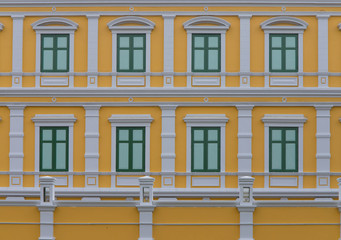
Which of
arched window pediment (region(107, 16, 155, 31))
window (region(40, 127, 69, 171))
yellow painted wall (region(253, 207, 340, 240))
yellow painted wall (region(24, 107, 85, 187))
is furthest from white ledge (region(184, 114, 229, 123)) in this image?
yellow painted wall (region(253, 207, 340, 240))

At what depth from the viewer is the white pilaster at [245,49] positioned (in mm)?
23766

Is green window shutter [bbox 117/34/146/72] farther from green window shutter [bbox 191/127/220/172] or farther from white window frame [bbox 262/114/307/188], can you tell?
white window frame [bbox 262/114/307/188]

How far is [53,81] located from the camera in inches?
942

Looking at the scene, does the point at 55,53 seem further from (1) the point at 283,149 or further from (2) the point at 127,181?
(1) the point at 283,149

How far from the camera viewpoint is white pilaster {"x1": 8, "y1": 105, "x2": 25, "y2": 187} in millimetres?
23641

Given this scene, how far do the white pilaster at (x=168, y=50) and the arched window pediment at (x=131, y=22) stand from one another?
52 centimetres

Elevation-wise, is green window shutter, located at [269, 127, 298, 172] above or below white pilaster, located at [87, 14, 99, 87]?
below

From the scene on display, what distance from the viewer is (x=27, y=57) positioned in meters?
24.0

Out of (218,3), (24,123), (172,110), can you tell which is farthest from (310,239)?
(24,123)

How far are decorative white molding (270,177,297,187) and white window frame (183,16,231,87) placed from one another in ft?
12.2

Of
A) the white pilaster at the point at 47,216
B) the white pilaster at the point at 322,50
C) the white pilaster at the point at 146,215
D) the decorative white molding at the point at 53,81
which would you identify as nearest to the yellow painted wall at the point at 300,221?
the white pilaster at the point at 146,215

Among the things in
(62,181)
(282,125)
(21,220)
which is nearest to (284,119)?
(282,125)

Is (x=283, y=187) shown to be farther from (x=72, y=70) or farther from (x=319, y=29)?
(x=72, y=70)

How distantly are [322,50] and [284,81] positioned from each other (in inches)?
66.2
